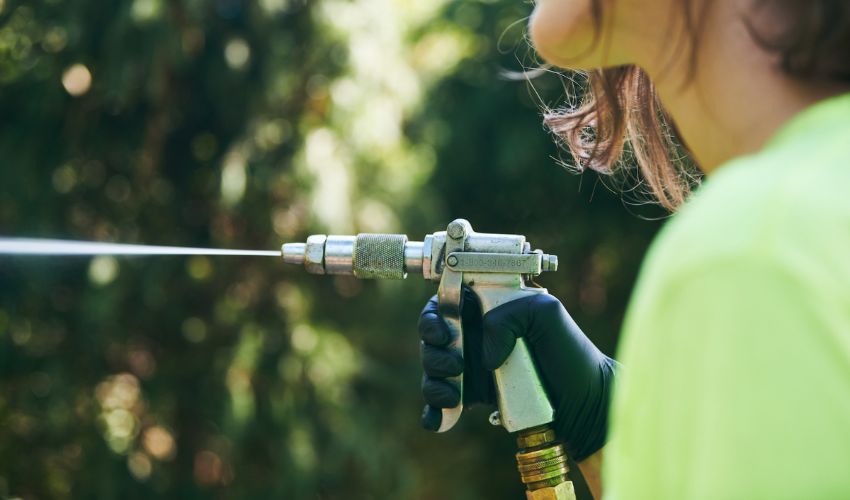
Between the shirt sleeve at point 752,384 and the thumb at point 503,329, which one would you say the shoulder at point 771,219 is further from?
the thumb at point 503,329

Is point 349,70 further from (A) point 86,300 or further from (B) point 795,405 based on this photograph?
(B) point 795,405

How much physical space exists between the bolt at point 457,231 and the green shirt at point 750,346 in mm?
904

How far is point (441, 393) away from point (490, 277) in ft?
0.63

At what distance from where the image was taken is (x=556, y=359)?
1.47m

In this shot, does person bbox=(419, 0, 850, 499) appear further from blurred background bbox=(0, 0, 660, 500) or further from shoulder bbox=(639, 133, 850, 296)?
blurred background bbox=(0, 0, 660, 500)

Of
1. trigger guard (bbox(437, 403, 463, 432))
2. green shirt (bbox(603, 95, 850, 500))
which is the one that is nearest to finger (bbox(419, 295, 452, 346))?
trigger guard (bbox(437, 403, 463, 432))

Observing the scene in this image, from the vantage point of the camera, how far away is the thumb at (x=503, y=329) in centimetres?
144

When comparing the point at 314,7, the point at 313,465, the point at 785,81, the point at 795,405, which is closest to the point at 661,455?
the point at 795,405

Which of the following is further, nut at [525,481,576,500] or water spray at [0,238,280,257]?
water spray at [0,238,280,257]

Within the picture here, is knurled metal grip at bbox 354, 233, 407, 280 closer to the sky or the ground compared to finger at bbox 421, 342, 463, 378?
closer to the sky

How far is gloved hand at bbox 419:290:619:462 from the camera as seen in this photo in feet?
4.74

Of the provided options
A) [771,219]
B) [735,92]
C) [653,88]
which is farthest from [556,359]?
[771,219]

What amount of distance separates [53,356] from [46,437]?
0.32 m

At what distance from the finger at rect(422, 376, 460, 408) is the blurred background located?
2.51m
